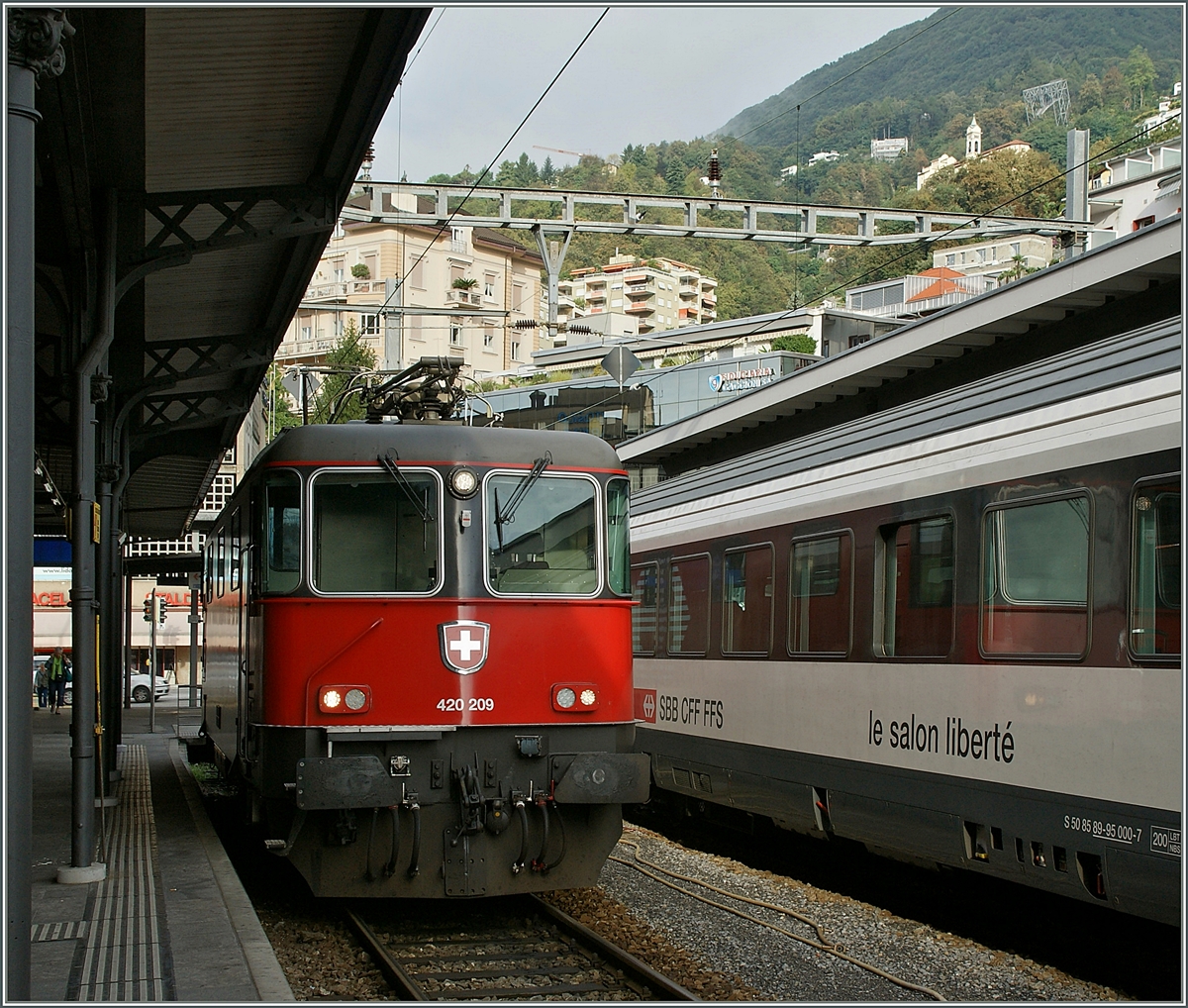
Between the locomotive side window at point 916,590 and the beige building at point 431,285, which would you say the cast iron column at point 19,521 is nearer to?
the locomotive side window at point 916,590

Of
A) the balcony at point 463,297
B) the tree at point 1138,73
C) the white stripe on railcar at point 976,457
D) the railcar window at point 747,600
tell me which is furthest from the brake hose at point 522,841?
the balcony at point 463,297

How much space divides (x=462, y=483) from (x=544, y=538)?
67cm

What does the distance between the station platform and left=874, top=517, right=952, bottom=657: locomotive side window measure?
439 centimetres

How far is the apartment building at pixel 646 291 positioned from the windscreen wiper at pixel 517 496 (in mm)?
122834

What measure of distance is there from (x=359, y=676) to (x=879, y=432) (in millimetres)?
→ 4128

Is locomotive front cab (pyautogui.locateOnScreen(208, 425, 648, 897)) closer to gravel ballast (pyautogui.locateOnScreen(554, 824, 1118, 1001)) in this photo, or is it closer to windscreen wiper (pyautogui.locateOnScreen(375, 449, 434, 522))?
windscreen wiper (pyautogui.locateOnScreen(375, 449, 434, 522))

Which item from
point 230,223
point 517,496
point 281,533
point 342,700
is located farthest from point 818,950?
point 230,223

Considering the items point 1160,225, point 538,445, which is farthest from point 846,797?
point 1160,225

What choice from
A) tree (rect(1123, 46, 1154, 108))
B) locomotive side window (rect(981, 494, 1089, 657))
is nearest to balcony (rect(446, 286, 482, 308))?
tree (rect(1123, 46, 1154, 108))

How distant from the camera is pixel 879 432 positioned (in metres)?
9.92

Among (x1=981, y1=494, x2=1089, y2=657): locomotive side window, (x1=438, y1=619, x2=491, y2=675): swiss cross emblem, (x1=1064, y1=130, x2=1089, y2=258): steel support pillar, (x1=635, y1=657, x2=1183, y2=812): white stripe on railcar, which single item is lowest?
(x1=635, y1=657, x2=1183, y2=812): white stripe on railcar

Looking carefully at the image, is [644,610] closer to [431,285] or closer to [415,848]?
[415,848]

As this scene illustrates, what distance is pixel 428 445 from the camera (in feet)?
29.0

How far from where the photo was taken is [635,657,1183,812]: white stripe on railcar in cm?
664
